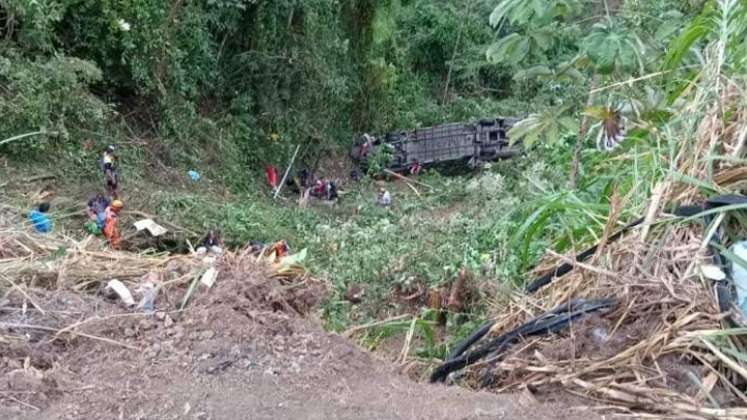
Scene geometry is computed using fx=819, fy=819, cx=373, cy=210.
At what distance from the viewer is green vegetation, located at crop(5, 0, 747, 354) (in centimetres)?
319

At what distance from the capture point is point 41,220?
558 centimetres

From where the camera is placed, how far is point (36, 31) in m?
7.51

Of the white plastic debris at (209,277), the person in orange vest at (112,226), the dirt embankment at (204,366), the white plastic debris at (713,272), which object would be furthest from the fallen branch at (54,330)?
the person in orange vest at (112,226)

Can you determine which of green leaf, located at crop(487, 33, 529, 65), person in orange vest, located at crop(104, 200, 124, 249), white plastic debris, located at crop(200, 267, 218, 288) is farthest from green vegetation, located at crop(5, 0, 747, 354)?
white plastic debris, located at crop(200, 267, 218, 288)

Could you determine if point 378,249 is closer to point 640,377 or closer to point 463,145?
point 640,377

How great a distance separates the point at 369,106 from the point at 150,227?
6.29 m

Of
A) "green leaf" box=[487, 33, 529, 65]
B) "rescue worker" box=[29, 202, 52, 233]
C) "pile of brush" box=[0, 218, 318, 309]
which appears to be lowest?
"rescue worker" box=[29, 202, 52, 233]

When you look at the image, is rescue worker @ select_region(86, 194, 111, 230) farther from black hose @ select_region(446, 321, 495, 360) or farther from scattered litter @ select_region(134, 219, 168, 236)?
black hose @ select_region(446, 321, 495, 360)

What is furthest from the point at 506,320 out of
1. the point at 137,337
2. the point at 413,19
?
the point at 413,19

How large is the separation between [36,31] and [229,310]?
6.24m

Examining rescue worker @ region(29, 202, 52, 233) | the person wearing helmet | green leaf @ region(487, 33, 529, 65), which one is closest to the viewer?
green leaf @ region(487, 33, 529, 65)

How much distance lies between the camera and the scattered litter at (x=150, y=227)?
6.97 metres

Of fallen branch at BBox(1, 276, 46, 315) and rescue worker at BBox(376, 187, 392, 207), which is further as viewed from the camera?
rescue worker at BBox(376, 187, 392, 207)

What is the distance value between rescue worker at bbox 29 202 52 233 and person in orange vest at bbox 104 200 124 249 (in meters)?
0.48
